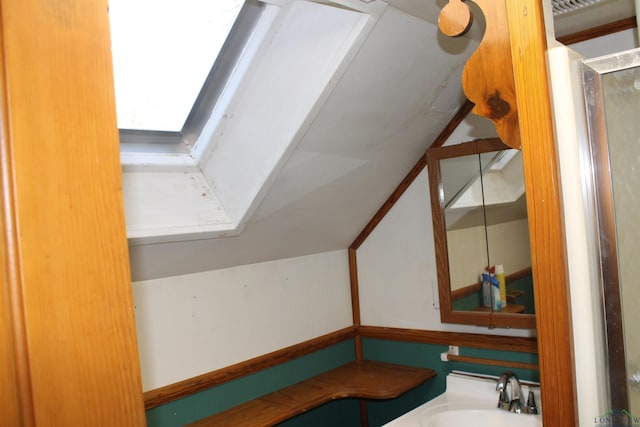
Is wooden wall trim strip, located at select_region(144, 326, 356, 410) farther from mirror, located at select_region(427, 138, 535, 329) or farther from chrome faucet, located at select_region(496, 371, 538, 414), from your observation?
chrome faucet, located at select_region(496, 371, 538, 414)

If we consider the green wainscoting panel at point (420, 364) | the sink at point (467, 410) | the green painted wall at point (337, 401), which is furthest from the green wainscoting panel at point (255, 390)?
the sink at point (467, 410)

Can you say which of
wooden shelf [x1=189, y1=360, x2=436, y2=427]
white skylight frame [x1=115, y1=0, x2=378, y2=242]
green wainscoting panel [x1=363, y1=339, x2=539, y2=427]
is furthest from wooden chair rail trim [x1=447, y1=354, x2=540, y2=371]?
white skylight frame [x1=115, y1=0, x2=378, y2=242]

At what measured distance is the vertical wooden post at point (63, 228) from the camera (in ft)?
1.50

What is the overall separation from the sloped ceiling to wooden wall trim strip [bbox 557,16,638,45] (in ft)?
1.24

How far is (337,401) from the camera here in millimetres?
2434

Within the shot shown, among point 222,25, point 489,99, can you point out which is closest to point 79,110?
point 489,99

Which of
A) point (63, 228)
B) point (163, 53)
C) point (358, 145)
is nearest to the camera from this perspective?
point (63, 228)

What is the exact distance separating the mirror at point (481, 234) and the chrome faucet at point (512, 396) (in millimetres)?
236

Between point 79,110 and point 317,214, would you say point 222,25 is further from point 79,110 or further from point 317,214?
point 79,110

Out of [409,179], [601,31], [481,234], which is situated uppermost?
[601,31]

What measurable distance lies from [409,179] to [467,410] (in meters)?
0.98

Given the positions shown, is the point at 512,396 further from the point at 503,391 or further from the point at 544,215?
the point at 544,215

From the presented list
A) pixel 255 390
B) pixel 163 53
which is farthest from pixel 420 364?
pixel 163 53

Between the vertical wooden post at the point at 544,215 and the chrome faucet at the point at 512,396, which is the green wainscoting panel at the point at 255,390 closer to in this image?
the chrome faucet at the point at 512,396
